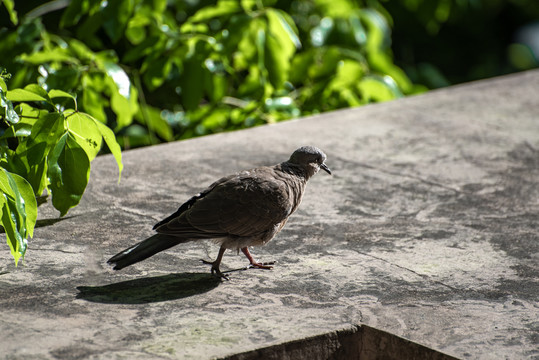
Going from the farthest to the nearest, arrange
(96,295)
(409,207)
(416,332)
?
(409,207) < (96,295) < (416,332)

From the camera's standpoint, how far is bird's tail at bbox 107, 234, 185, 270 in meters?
2.68

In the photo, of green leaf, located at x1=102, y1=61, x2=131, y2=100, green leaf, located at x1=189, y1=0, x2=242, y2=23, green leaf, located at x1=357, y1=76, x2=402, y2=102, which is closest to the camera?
green leaf, located at x1=102, y1=61, x2=131, y2=100

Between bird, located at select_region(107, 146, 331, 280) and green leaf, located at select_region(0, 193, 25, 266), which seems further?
bird, located at select_region(107, 146, 331, 280)

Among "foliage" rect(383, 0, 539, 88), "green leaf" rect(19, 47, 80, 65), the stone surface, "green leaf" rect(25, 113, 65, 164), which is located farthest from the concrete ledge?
"foliage" rect(383, 0, 539, 88)

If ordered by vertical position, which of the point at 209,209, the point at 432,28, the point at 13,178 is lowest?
the point at 432,28

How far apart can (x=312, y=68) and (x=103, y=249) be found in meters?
2.87

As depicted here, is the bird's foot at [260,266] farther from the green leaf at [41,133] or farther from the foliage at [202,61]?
the foliage at [202,61]

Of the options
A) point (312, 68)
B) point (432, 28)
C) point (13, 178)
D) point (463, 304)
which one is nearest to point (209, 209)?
point (13, 178)

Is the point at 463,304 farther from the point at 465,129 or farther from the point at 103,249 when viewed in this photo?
the point at 465,129

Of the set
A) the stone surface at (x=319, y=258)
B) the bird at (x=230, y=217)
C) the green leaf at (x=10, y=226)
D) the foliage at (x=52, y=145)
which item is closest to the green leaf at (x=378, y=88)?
the stone surface at (x=319, y=258)

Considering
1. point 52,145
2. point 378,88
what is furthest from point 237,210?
point 378,88

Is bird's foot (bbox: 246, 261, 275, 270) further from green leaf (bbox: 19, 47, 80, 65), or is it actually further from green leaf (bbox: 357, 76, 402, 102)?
green leaf (bbox: 357, 76, 402, 102)

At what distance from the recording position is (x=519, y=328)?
8.32ft

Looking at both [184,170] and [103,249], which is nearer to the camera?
[103,249]
